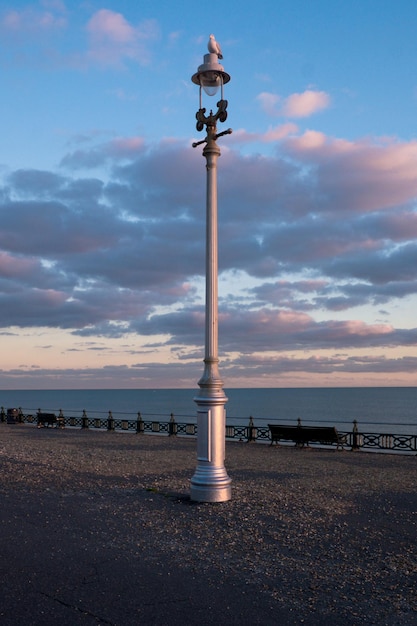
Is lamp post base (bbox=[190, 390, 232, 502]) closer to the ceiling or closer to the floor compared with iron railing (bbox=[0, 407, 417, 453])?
closer to the ceiling

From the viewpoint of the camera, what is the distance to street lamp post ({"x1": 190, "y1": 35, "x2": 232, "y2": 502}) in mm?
11227

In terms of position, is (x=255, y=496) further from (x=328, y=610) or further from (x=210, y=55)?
(x=210, y=55)

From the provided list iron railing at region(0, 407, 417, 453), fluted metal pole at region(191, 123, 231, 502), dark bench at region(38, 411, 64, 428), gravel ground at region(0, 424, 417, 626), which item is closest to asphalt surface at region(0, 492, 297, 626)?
gravel ground at region(0, 424, 417, 626)

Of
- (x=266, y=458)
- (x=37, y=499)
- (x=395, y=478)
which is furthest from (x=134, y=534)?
(x=266, y=458)

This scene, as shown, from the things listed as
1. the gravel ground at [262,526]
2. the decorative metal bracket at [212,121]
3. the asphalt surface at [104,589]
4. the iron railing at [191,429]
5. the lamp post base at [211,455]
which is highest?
the decorative metal bracket at [212,121]

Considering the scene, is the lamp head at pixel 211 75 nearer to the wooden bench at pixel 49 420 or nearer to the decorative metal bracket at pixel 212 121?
the decorative metal bracket at pixel 212 121

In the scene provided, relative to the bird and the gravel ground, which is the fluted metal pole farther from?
the bird

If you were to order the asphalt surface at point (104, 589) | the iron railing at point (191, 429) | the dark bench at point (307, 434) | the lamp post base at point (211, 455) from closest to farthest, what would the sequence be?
the asphalt surface at point (104, 589) → the lamp post base at point (211, 455) → the dark bench at point (307, 434) → the iron railing at point (191, 429)

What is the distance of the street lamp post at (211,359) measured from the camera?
11227 mm

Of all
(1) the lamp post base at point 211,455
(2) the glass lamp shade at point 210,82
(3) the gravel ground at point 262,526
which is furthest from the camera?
(2) the glass lamp shade at point 210,82

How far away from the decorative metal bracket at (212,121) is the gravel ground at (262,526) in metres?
7.48

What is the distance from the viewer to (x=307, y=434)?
2361 cm

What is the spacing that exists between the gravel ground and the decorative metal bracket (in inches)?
294

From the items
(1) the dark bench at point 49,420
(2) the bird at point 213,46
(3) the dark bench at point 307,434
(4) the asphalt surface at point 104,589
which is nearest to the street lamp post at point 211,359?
(2) the bird at point 213,46
